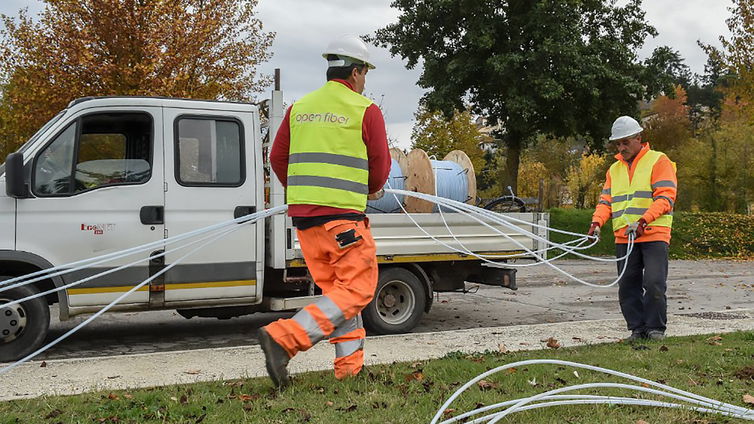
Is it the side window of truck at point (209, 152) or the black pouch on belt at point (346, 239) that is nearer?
the black pouch on belt at point (346, 239)

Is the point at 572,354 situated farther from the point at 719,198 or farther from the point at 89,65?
the point at 719,198

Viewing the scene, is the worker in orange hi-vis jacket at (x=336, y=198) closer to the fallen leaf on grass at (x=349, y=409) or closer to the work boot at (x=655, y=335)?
the fallen leaf on grass at (x=349, y=409)

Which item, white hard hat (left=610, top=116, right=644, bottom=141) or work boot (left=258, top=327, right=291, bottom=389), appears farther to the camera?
white hard hat (left=610, top=116, right=644, bottom=141)

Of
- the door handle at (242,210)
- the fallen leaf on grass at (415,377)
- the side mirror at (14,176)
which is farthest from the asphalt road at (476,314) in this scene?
the fallen leaf on grass at (415,377)

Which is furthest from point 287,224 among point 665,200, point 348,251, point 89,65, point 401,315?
point 89,65

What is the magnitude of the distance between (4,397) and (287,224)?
3.13m

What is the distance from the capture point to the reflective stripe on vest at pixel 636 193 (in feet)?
22.6

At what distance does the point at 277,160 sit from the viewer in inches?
199

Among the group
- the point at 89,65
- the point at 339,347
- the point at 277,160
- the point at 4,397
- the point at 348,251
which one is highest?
the point at 89,65

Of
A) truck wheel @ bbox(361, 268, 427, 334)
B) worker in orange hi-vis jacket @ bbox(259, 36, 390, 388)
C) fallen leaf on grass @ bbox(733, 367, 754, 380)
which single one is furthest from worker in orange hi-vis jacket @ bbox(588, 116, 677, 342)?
worker in orange hi-vis jacket @ bbox(259, 36, 390, 388)

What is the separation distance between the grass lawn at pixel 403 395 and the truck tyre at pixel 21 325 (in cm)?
190

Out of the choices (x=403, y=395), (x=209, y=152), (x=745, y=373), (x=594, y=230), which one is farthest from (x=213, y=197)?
(x=745, y=373)

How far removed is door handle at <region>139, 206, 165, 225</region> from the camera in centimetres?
674

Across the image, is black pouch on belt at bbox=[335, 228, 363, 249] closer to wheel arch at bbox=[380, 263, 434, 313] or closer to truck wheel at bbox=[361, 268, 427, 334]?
truck wheel at bbox=[361, 268, 427, 334]
